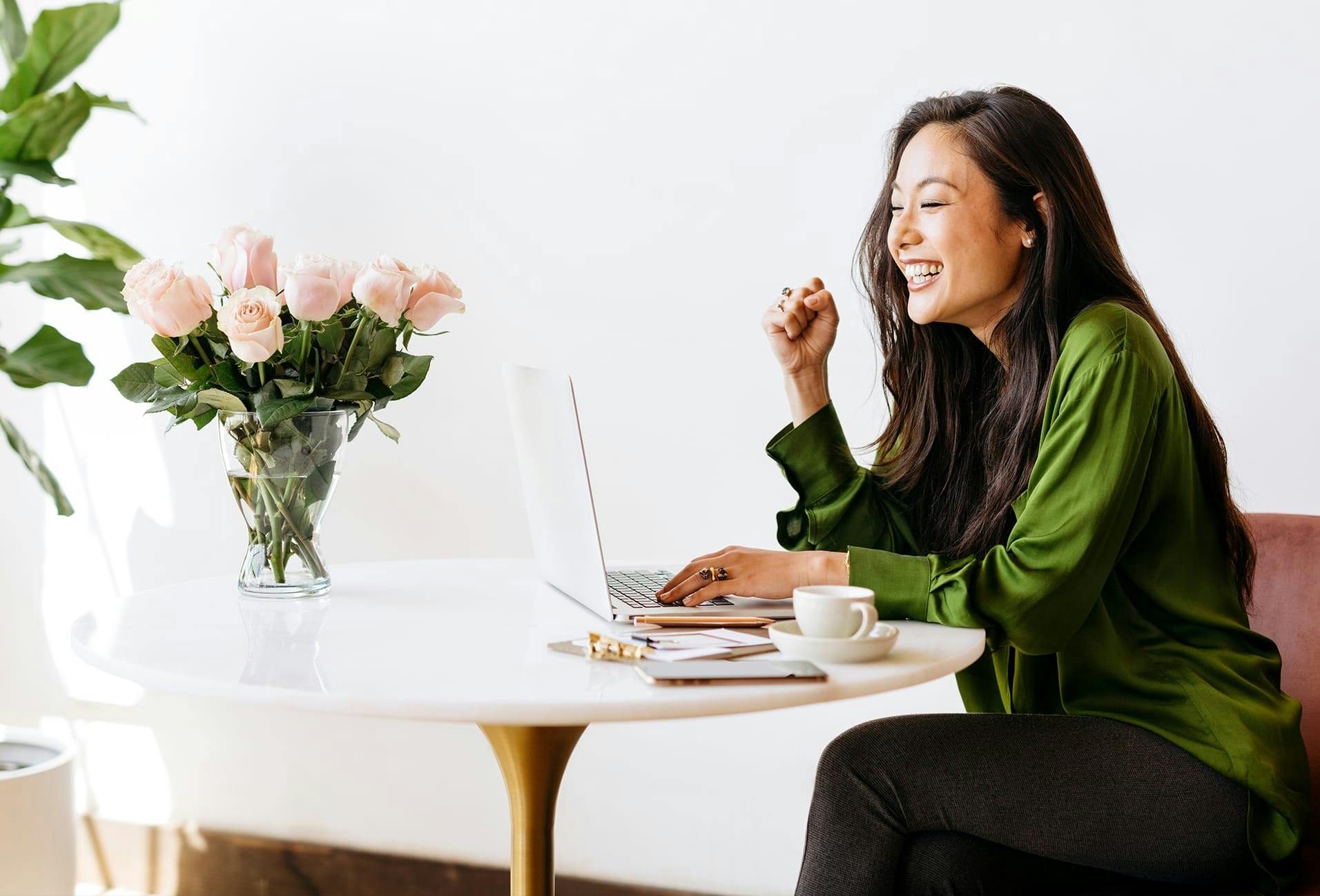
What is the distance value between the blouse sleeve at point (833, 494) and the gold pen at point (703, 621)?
428 mm

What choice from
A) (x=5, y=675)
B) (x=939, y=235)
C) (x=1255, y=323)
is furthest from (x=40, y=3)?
(x=1255, y=323)

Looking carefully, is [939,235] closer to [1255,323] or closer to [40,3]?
[1255,323]

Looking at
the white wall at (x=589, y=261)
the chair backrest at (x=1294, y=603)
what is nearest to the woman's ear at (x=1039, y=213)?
the chair backrest at (x=1294, y=603)

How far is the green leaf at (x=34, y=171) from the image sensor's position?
72.5 inches

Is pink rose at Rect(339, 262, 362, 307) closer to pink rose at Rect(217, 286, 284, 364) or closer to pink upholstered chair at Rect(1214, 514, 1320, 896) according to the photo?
pink rose at Rect(217, 286, 284, 364)

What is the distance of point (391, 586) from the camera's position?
4.93ft

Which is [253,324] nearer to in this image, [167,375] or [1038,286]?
[167,375]

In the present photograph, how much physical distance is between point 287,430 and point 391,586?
247 millimetres

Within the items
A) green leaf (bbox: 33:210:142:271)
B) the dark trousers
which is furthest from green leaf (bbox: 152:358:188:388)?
the dark trousers

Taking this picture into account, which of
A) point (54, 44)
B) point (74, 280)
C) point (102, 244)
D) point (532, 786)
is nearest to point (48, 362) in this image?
point (74, 280)

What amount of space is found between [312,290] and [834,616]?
65 centimetres

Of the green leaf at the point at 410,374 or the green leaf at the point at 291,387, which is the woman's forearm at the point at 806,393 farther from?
the green leaf at the point at 291,387

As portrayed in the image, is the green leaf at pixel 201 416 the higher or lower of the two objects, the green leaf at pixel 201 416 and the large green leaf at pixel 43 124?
the lower

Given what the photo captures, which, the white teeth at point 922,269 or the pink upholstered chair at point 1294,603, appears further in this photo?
the white teeth at point 922,269
